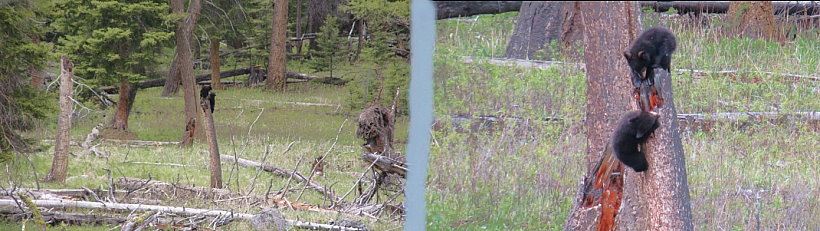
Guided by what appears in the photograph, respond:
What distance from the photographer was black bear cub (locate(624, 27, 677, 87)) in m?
0.78

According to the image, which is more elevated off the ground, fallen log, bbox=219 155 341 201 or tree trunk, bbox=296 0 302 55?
tree trunk, bbox=296 0 302 55

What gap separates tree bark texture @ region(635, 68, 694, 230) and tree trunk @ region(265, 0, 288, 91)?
9.83 m

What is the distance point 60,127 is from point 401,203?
1980 mm

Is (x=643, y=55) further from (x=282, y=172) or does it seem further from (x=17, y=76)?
(x=282, y=172)

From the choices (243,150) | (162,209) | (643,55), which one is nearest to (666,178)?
(643,55)

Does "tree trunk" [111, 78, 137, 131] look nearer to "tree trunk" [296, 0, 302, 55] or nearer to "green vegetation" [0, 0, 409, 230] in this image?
"green vegetation" [0, 0, 409, 230]

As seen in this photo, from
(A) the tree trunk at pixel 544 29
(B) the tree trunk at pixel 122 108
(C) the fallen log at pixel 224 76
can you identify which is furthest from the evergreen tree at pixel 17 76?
(C) the fallen log at pixel 224 76

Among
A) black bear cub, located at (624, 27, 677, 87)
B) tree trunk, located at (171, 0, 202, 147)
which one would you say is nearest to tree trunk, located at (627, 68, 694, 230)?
black bear cub, located at (624, 27, 677, 87)

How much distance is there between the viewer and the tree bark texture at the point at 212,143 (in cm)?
465

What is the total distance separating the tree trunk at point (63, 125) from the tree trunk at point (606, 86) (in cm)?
428

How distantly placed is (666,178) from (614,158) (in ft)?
0.27

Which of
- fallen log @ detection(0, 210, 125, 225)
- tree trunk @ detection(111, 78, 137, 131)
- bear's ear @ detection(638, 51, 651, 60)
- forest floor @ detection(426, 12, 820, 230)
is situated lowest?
fallen log @ detection(0, 210, 125, 225)

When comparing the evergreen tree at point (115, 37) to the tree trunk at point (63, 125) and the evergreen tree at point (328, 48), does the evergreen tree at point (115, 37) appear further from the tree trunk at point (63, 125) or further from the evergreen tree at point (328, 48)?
the evergreen tree at point (328, 48)

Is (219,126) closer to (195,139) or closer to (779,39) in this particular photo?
(195,139)
